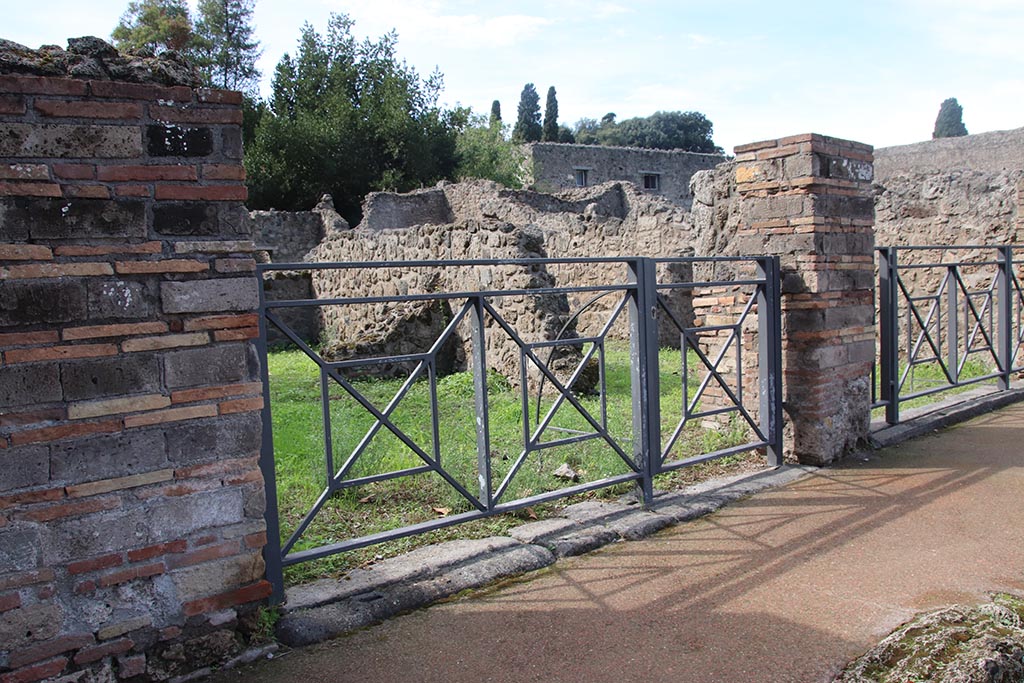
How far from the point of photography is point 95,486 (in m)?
2.60

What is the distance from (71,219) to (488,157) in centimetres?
2475

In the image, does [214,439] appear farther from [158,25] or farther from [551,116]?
[551,116]

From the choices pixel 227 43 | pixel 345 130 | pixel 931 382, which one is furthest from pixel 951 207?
pixel 227 43

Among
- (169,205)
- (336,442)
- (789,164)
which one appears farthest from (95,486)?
(789,164)

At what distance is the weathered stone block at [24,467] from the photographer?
96.9 inches

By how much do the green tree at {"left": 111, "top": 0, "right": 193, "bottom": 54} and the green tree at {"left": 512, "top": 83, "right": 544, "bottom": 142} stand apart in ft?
70.8

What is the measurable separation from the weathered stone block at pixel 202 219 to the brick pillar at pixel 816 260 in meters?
3.60

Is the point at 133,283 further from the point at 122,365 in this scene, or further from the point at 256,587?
the point at 256,587

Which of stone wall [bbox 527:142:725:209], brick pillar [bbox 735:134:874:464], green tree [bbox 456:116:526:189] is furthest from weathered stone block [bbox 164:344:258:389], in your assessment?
stone wall [bbox 527:142:725:209]

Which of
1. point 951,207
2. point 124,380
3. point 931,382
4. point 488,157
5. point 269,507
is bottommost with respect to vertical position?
point 931,382

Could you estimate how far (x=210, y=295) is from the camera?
9.15 feet

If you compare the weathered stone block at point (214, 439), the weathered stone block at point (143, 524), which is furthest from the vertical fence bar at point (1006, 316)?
the weathered stone block at point (143, 524)

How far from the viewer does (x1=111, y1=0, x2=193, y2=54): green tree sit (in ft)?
86.4

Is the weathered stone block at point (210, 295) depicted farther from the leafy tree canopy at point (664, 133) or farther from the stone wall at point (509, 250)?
the leafy tree canopy at point (664, 133)
